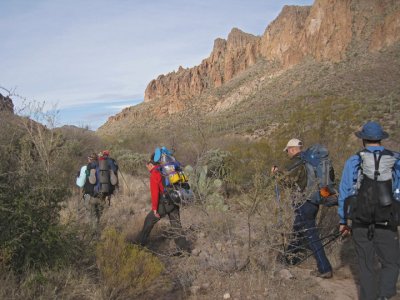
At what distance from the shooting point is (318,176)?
491 centimetres

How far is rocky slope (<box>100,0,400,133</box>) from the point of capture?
4569cm

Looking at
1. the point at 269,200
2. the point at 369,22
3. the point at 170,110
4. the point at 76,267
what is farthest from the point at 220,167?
the point at 170,110

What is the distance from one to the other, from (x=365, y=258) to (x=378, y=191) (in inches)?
26.5

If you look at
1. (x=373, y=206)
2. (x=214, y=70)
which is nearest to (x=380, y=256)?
(x=373, y=206)

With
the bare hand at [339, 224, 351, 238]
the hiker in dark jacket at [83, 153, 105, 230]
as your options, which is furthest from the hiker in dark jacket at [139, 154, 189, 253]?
the bare hand at [339, 224, 351, 238]

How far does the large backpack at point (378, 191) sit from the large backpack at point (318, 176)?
115 centimetres

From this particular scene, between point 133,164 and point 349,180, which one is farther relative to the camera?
point 133,164

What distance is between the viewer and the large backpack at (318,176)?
191 inches

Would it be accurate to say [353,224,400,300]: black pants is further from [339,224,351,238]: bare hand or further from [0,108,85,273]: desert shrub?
[0,108,85,273]: desert shrub

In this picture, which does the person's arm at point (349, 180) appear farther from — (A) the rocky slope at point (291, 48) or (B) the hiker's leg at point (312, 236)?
(A) the rocky slope at point (291, 48)

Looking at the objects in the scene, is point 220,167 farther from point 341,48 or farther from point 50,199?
point 341,48

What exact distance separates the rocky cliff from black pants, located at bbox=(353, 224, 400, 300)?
601 inches

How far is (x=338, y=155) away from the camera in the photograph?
30.4 feet

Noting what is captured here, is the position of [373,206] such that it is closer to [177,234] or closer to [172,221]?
[177,234]
